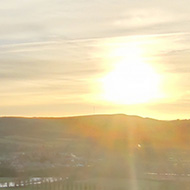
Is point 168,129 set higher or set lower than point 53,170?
higher

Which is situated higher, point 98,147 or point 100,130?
point 100,130

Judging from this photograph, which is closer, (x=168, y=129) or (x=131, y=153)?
(x=131, y=153)

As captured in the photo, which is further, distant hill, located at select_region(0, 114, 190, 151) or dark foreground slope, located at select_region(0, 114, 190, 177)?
distant hill, located at select_region(0, 114, 190, 151)

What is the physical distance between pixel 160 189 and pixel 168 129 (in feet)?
420

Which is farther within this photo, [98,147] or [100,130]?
[100,130]

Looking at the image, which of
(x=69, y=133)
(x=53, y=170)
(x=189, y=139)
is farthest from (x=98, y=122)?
(x=53, y=170)

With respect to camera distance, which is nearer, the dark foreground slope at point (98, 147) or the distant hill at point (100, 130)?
the dark foreground slope at point (98, 147)

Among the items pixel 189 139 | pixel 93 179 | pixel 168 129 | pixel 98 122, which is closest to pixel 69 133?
pixel 98 122

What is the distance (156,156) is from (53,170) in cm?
2616

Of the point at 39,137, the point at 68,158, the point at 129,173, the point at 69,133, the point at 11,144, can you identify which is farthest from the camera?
the point at 69,133

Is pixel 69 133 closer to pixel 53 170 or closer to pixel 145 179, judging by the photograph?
pixel 53 170

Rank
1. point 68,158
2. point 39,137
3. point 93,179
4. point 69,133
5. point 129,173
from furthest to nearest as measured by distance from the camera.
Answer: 1. point 69,133
2. point 39,137
3. point 68,158
4. point 129,173
5. point 93,179

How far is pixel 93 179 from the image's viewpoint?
59.4m

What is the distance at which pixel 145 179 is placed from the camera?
59.6m
